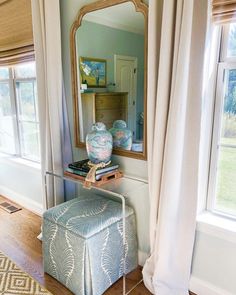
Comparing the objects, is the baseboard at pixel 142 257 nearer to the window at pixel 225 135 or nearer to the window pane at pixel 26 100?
the window at pixel 225 135

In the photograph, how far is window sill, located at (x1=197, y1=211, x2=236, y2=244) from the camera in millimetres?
1525

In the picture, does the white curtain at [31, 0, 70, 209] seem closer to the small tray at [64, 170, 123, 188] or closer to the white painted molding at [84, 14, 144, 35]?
A: the white painted molding at [84, 14, 144, 35]

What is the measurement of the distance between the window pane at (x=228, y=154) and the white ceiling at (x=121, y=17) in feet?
2.18

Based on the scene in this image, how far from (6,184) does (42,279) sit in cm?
173

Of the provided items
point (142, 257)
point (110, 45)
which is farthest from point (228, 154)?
point (110, 45)

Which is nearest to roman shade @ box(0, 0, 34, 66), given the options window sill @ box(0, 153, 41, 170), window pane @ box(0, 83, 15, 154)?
window pane @ box(0, 83, 15, 154)

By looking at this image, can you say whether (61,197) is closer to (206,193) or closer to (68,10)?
(206,193)

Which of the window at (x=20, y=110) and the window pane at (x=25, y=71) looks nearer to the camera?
the window pane at (x=25, y=71)

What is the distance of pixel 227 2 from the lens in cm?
131

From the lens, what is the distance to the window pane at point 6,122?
125 inches

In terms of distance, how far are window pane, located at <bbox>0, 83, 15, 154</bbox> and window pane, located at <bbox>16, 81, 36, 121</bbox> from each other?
0.22 meters

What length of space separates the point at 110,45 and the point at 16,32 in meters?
1.17

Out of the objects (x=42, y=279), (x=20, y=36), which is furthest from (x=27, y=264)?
(x=20, y=36)

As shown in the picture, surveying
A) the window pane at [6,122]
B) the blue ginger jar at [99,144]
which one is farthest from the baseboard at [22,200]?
the blue ginger jar at [99,144]
